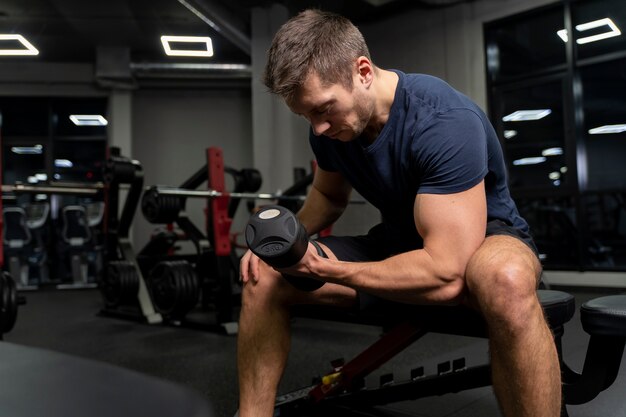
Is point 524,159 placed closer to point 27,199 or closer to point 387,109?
point 387,109

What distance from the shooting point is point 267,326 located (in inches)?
44.9

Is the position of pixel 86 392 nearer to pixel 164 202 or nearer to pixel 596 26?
pixel 164 202

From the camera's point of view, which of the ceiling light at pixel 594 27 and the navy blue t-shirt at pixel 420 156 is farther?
the ceiling light at pixel 594 27

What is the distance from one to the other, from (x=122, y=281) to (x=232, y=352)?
126 cm

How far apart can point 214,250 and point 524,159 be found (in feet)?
11.8

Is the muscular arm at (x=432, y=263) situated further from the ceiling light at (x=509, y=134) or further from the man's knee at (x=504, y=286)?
the ceiling light at (x=509, y=134)

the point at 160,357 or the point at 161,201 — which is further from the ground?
the point at 161,201

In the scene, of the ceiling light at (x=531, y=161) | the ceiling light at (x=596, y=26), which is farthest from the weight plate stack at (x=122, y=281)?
the ceiling light at (x=596, y=26)

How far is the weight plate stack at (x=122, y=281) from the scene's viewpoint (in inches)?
130

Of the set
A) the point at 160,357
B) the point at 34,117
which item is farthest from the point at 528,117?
the point at 34,117

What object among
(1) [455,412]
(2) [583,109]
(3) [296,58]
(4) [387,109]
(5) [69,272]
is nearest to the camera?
(3) [296,58]

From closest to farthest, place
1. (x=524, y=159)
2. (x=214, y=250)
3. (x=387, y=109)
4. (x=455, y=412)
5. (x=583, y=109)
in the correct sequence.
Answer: (x=387, y=109) → (x=455, y=412) → (x=214, y=250) → (x=583, y=109) → (x=524, y=159)

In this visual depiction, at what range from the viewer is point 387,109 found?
3.72 feet

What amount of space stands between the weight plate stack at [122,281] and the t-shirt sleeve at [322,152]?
237cm
